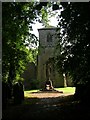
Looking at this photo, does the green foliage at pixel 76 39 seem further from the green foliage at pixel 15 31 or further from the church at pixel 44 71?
the church at pixel 44 71

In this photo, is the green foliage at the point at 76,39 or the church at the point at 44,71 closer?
the green foliage at the point at 76,39

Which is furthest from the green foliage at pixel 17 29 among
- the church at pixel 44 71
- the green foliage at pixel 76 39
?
the church at pixel 44 71

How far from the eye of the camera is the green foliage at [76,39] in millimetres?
11703

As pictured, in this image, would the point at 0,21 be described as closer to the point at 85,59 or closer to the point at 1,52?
the point at 1,52

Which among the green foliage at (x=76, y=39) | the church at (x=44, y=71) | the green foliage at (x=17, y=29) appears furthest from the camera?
the church at (x=44, y=71)

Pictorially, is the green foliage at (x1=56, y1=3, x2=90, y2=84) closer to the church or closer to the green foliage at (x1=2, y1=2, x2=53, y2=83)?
the green foliage at (x1=2, y1=2, x2=53, y2=83)

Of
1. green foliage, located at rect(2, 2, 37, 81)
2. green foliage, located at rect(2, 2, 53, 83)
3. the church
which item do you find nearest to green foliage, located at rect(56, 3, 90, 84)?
green foliage, located at rect(2, 2, 53, 83)

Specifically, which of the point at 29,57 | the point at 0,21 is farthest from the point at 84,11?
the point at 29,57

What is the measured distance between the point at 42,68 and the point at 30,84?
3.67 m

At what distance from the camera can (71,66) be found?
1264cm

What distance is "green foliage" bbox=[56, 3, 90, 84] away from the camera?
461 inches

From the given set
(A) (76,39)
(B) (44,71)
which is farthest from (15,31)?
→ (B) (44,71)

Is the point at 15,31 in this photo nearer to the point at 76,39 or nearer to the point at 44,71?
the point at 76,39

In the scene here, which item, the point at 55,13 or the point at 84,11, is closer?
the point at 84,11
